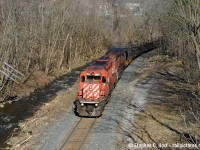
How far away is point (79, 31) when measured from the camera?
4934 centimetres

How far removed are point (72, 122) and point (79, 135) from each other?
2430 millimetres

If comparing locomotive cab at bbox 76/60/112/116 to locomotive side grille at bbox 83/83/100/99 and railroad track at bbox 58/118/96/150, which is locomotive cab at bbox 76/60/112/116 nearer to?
locomotive side grille at bbox 83/83/100/99

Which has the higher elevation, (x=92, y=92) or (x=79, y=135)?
(x=92, y=92)

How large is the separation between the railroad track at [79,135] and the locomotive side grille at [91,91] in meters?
1.65

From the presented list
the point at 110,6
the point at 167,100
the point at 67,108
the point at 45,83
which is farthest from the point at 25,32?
the point at 110,6

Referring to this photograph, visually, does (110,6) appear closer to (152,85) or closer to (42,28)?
(42,28)

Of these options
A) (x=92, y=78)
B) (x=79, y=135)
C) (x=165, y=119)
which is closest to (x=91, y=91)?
(x=92, y=78)

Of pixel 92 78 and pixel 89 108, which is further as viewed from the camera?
pixel 92 78

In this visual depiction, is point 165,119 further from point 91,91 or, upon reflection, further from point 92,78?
point 92,78

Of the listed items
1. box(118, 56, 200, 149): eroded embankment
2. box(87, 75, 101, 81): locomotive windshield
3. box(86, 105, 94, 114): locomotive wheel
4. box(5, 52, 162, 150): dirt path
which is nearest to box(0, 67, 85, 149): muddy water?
box(5, 52, 162, 150): dirt path

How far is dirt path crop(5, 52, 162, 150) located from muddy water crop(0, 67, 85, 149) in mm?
783

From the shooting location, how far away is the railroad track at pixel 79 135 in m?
16.4

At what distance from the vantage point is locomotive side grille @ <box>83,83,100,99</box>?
69.8 ft

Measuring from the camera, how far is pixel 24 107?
26.3m
